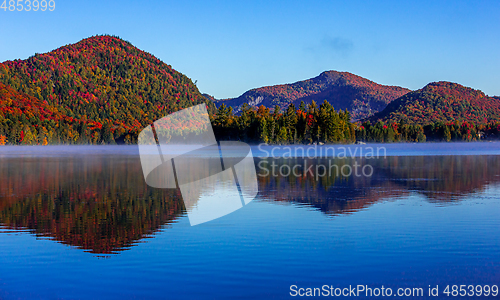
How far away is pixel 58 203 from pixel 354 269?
17.1 metres

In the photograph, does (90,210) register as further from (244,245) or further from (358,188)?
(358,188)

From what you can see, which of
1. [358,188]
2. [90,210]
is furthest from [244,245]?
[358,188]

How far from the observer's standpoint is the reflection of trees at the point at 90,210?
17.2m

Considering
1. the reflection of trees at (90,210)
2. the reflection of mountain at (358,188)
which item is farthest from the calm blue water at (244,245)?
the reflection of mountain at (358,188)

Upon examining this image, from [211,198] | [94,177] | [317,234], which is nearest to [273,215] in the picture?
[317,234]

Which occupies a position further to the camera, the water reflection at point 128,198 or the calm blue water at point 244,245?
the water reflection at point 128,198

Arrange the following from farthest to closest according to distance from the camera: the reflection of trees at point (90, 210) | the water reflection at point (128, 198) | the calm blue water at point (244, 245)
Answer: the water reflection at point (128, 198)
the reflection of trees at point (90, 210)
the calm blue water at point (244, 245)

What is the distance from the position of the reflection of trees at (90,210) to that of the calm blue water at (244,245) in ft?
0.22

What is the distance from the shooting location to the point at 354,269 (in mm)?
13086

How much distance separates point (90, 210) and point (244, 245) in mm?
9844

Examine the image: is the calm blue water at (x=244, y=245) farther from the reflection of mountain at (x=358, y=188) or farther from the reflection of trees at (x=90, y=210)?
the reflection of mountain at (x=358, y=188)

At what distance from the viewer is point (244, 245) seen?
15844 millimetres

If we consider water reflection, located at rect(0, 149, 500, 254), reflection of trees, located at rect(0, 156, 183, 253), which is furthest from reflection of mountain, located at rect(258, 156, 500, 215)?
reflection of trees, located at rect(0, 156, 183, 253)

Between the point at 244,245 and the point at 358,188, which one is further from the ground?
the point at 358,188
